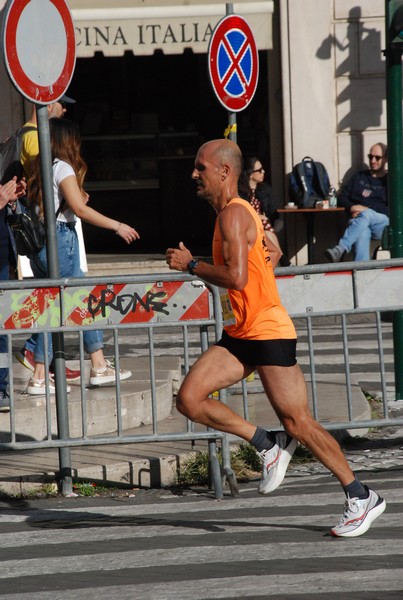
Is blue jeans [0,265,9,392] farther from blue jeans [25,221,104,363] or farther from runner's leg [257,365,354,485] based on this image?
runner's leg [257,365,354,485]

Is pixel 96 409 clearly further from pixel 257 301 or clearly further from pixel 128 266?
pixel 128 266

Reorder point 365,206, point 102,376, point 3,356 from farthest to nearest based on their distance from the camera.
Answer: point 365,206 → point 102,376 → point 3,356

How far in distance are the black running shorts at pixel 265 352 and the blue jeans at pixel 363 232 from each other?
956cm

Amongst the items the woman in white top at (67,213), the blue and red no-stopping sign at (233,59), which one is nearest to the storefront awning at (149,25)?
the blue and red no-stopping sign at (233,59)

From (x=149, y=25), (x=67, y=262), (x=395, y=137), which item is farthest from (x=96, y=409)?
(x=149, y=25)

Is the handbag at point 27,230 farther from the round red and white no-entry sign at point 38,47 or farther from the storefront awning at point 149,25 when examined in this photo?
the storefront awning at point 149,25

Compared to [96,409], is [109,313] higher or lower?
higher

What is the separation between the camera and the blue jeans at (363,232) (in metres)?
15.8

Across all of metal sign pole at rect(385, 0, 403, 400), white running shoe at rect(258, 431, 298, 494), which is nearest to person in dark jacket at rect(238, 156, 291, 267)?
metal sign pole at rect(385, 0, 403, 400)

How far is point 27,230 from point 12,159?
1.93ft

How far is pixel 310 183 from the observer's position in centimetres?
1675

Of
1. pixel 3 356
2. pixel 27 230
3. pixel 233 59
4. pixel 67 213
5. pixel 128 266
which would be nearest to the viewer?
pixel 3 356

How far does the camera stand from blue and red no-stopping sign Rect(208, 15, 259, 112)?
1119cm

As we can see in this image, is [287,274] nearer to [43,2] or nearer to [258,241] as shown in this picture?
[258,241]
